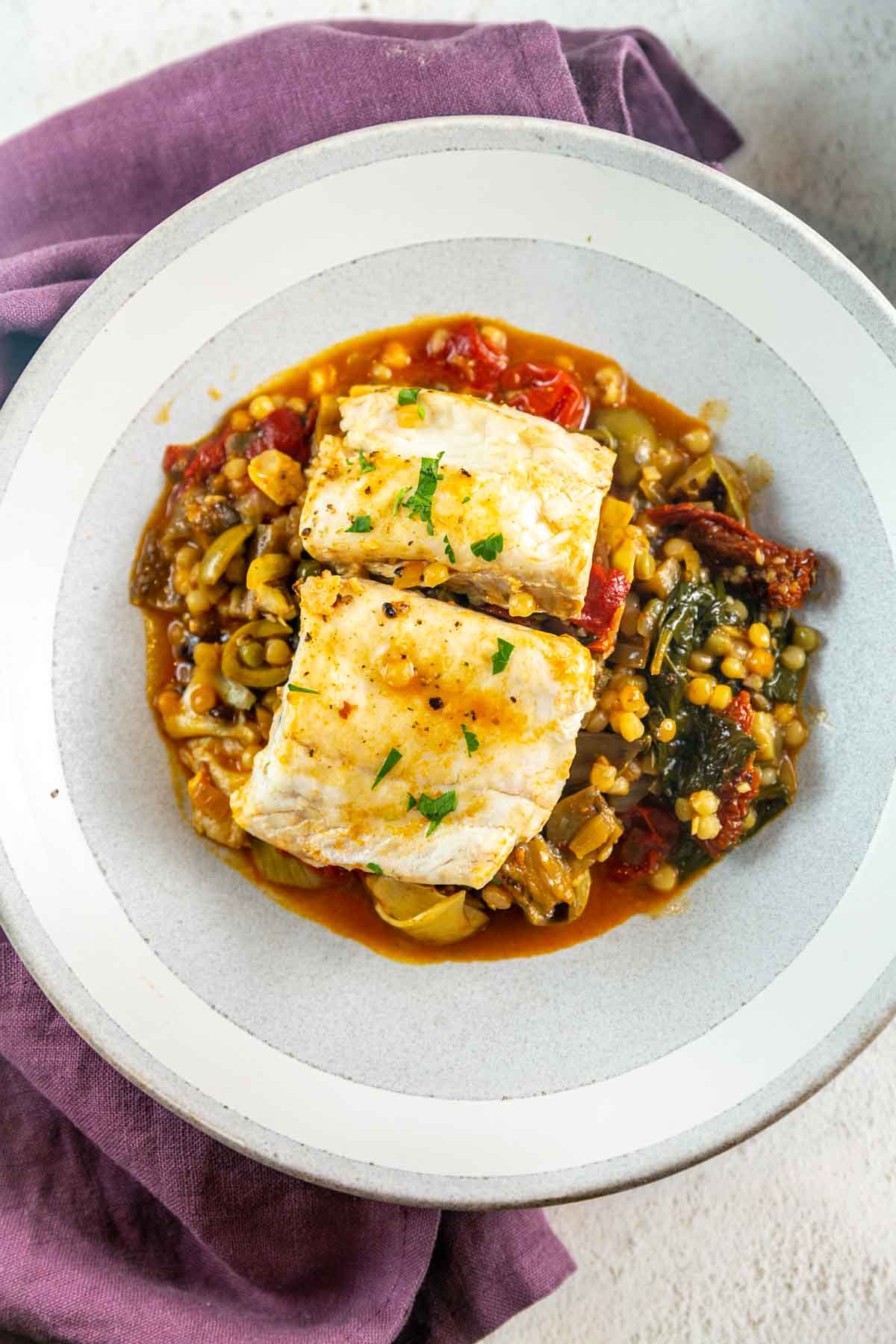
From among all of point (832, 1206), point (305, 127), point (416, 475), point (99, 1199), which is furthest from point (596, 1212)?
point (305, 127)

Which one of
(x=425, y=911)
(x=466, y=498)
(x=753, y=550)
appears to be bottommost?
(x=425, y=911)

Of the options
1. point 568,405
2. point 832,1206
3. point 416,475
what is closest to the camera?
point 416,475

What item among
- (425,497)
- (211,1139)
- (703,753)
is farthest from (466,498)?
(211,1139)

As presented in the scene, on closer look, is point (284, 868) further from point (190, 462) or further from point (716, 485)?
point (716, 485)

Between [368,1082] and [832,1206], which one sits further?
[832,1206]

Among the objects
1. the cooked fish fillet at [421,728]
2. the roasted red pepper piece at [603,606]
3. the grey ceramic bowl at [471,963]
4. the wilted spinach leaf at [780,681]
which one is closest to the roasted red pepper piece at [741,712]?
the wilted spinach leaf at [780,681]

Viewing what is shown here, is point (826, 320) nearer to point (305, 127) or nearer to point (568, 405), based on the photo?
point (568, 405)

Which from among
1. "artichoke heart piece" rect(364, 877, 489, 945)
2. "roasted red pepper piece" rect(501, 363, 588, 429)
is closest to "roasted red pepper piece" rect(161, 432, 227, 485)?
"roasted red pepper piece" rect(501, 363, 588, 429)
